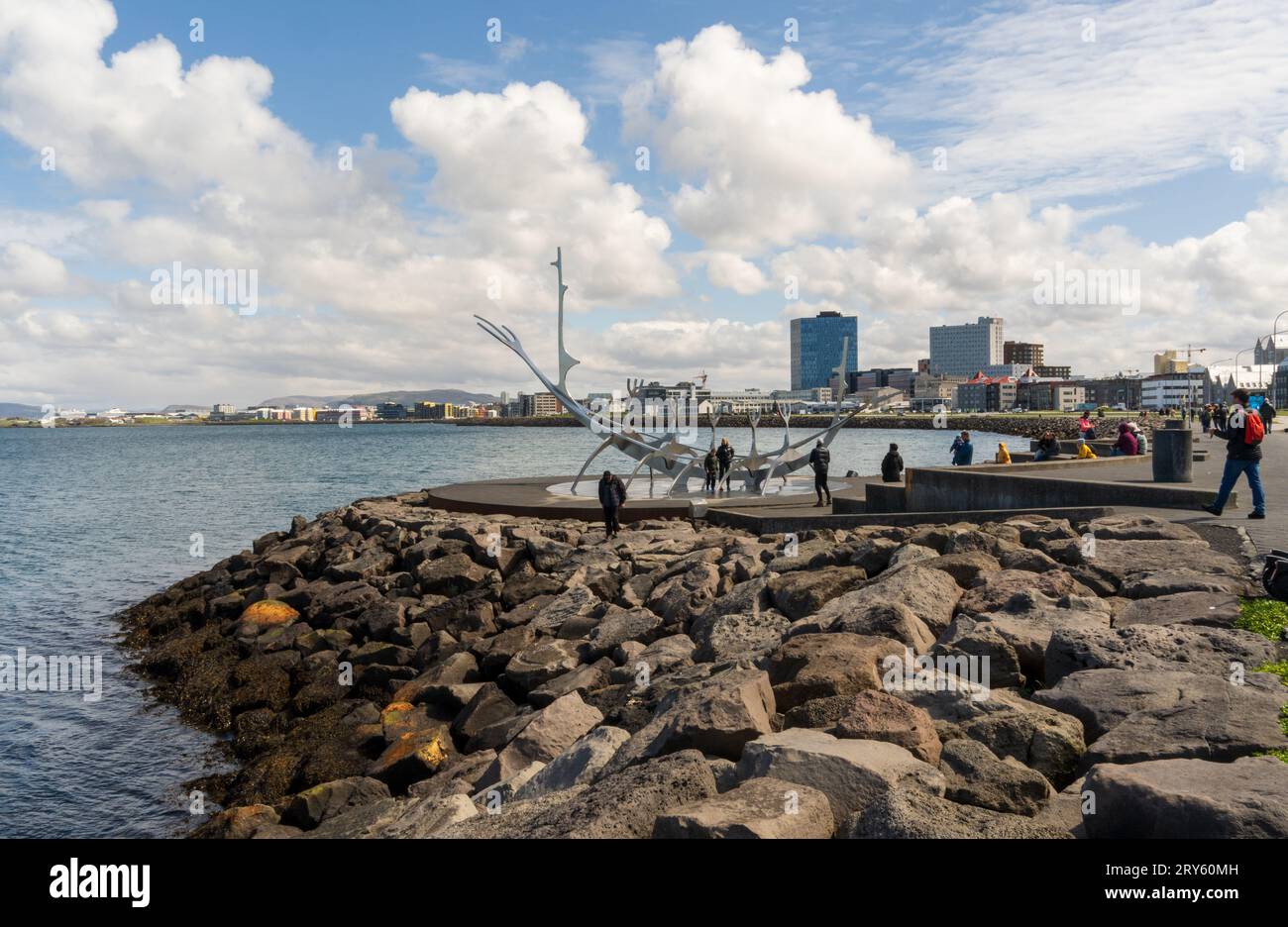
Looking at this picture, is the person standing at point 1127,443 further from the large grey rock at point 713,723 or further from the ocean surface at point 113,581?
the ocean surface at point 113,581

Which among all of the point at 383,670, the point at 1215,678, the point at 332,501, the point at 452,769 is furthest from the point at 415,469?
the point at 1215,678

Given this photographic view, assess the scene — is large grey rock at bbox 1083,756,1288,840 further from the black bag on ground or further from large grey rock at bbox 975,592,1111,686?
the black bag on ground


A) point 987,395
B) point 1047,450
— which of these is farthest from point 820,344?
point 1047,450

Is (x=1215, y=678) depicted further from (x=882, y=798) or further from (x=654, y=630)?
(x=654, y=630)

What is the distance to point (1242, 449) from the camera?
1013 cm

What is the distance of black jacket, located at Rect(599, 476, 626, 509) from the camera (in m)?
16.4

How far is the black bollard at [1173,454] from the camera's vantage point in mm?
13958

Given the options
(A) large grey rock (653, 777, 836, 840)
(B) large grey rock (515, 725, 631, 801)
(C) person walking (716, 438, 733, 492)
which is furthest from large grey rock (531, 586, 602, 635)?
(C) person walking (716, 438, 733, 492)

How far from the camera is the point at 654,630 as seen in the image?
10.5 m

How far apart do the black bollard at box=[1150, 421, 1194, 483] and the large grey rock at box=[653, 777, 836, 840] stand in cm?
1163

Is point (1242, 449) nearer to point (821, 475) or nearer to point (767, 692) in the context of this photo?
point (767, 692)

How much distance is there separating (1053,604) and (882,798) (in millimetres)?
3863

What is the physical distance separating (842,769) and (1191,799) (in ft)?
5.09
